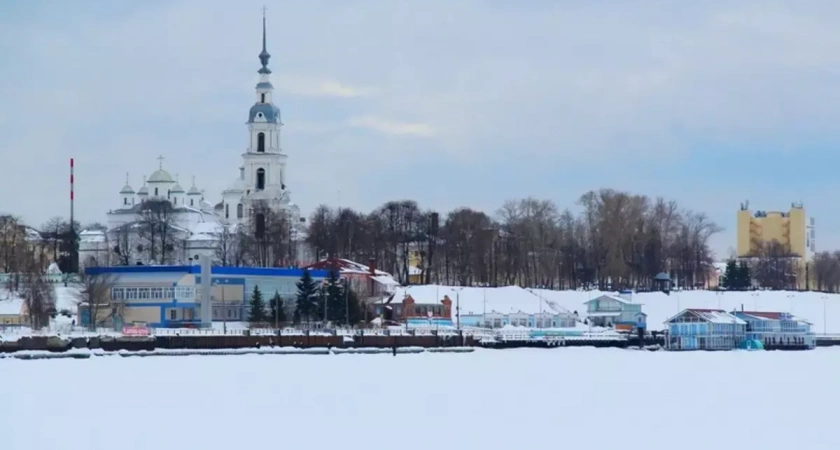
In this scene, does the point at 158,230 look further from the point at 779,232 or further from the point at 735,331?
the point at 779,232

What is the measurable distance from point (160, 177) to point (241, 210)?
1154 centimetres

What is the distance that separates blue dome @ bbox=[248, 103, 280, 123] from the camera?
13212 centimetres

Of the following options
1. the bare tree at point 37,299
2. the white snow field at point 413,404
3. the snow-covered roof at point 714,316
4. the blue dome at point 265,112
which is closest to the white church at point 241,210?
the blue dome at point 265,112

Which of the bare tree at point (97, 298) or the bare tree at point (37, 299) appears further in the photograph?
the bare tree at point (97, 298)

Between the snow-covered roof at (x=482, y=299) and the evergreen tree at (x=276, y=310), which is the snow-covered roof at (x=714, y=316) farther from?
the evergreen tree at (x=276, y=310)

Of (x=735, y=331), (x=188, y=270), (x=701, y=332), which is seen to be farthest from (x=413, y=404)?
(x=188, y=270)

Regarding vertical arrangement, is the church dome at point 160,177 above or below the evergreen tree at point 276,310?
above

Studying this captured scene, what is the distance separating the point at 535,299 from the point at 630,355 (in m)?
24.6

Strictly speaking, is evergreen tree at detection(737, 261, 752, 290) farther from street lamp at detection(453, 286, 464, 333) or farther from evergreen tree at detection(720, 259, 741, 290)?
street lamp at detection(453, 286, 464, 333)

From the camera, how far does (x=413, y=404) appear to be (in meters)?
44.2

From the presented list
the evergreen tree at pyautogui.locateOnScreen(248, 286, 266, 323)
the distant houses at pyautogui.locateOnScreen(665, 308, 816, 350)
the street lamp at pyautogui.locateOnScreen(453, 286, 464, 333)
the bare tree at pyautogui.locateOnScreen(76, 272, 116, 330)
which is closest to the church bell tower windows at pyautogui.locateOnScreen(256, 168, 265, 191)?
the street lamp at pyautogui.locateOnScreen(453, 286, 464, 333)

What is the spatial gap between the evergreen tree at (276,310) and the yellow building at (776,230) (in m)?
71.5

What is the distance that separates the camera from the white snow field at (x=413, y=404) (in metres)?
35.2

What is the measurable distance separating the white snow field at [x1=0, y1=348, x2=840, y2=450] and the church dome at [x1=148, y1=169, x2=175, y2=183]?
72242 millimetres
